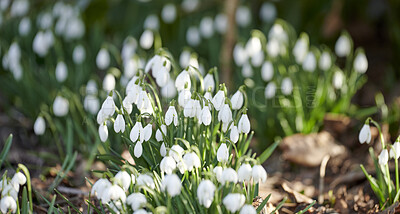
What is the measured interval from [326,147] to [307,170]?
8.8 inches

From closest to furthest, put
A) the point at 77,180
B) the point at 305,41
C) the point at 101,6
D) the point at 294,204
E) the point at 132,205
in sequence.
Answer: the point at 132,205
the point at 294,204
the point at 77,180
the point at 305,41
the point at 101,6

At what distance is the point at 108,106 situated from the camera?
2.41 m

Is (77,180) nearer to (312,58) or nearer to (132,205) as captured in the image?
(132,205)

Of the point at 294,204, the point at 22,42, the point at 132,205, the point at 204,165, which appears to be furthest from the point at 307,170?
the point at 22,42

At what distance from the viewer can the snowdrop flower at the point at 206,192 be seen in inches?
76.9

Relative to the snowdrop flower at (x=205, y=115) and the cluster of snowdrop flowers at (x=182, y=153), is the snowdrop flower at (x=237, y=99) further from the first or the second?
the snowdrop flower at (x=205, y=115)

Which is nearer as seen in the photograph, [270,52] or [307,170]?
[307,170]

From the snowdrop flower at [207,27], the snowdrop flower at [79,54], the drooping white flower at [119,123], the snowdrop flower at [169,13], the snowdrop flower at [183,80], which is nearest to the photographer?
the drooping white flower at [119,123]

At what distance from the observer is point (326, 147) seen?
359 centimetres

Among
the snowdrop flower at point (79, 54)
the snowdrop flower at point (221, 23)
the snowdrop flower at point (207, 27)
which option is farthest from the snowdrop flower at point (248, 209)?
Answer: the snowdrop flower at point (221, 23)

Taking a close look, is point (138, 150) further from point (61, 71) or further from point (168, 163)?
point (61, 71)

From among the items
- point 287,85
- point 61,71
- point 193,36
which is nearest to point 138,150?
point 287,85

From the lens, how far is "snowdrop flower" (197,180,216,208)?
195 centimetres

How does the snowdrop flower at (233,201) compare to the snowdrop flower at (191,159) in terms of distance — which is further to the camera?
the snowdrop flower at (191,159)
